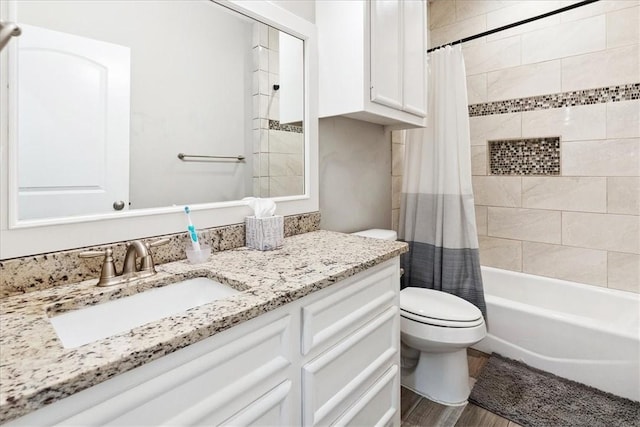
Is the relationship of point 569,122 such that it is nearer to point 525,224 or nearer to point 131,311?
point 525,224

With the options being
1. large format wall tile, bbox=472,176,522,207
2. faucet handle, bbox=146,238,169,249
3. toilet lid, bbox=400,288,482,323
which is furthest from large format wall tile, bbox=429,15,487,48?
faucet handle, bbox=146,238,169,249

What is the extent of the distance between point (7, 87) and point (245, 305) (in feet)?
2.62

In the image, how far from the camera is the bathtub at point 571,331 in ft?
5.51

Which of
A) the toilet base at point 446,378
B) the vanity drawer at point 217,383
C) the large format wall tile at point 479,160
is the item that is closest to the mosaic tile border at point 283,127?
the vanity drawer at point 217,383

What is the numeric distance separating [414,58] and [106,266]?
171 centimetres

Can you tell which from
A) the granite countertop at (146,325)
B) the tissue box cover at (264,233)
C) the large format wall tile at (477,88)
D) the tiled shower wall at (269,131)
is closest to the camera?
the granite countertop at (146,325)

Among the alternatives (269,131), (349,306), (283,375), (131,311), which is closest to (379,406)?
(349,306)

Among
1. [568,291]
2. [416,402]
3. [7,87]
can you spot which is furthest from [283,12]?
[568,291]

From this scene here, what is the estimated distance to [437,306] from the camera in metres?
1.81

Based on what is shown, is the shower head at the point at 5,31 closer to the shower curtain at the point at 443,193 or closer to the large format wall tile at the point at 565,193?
the shower curtain at the point at 443,193

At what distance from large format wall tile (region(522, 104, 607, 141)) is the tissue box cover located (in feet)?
6.88

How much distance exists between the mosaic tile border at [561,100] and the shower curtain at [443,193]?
2.15 feet

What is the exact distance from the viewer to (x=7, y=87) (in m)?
0.85

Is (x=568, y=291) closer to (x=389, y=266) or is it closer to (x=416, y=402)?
(x=416, y=402)
